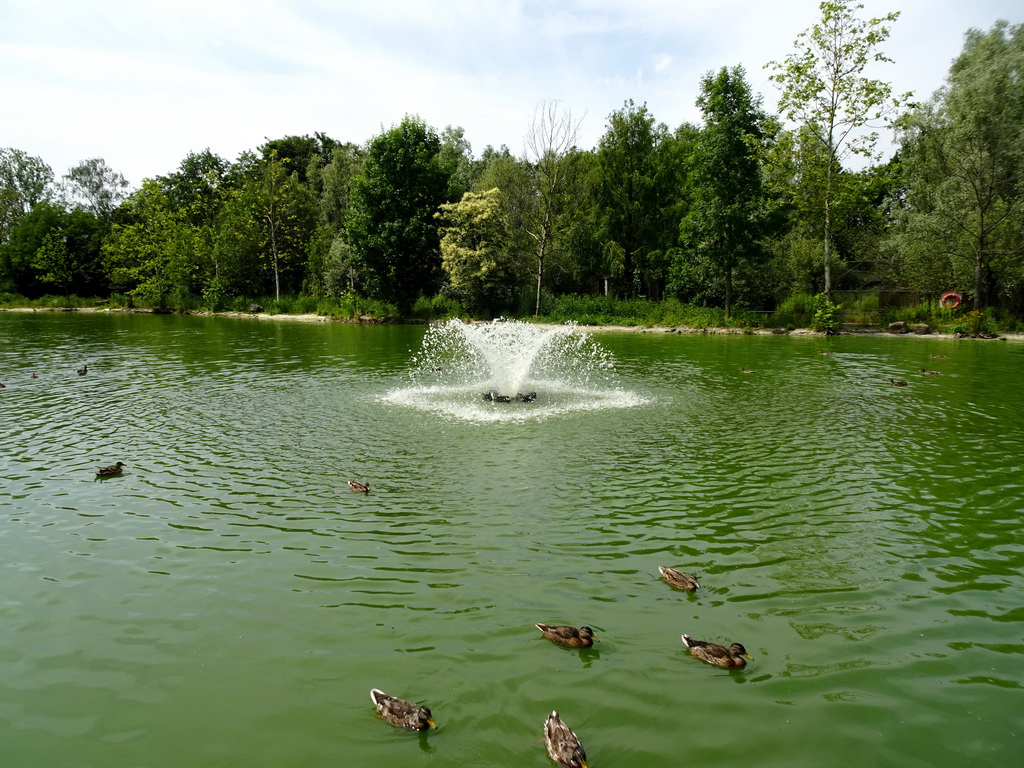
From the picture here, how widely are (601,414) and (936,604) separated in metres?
10.0

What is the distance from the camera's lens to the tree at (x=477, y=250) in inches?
2028

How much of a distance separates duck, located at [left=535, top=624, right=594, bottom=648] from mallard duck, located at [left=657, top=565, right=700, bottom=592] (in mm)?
1555

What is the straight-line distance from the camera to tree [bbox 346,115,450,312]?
55469 mm

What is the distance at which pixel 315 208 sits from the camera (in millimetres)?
69688

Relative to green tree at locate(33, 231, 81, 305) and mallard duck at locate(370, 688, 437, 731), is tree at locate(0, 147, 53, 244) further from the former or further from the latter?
mallard duck at locate(370, 688, 437, 731)

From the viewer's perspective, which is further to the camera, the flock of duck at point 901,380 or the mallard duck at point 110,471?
the flock of duck at point 901,380

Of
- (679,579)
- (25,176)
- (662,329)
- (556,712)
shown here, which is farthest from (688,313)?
(25,176)

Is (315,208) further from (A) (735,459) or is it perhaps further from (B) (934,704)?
(B) (934,704)

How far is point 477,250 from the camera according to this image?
169 ft

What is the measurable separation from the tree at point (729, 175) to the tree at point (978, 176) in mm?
9611

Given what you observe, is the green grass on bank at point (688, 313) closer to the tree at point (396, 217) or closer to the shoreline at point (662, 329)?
the shoreline at point (662, 329)

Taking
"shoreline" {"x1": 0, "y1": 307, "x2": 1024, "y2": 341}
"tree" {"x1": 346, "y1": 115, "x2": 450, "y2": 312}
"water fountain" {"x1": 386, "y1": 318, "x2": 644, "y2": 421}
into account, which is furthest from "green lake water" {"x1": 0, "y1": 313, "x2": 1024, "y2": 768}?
"tree" {"x1": 346, "y1": 115, "x2": 450, "y2": 312}

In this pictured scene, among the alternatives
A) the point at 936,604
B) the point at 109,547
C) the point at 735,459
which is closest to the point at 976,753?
the point at 936,604

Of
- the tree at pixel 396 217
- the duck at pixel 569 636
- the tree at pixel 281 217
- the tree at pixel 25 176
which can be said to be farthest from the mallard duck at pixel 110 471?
the tree at pixel 25 176
